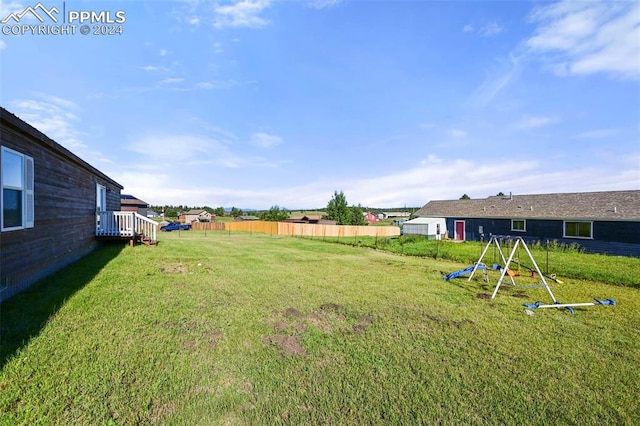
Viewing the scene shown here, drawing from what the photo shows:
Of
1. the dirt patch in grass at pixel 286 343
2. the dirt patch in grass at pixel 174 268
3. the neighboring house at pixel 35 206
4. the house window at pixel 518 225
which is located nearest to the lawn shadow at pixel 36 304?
the neighboring house at pixel 35 206

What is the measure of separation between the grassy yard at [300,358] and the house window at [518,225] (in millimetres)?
17653

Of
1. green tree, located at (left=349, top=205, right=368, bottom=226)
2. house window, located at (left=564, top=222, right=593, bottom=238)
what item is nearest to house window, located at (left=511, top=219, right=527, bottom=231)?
house window, located at (left=564, top=222, right=593, bottom=238)

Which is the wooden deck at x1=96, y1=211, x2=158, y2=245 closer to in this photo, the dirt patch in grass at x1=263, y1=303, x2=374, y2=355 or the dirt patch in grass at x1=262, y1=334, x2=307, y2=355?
the dirt patch in grass at x1=263, y1=303, x2=374, y2=355

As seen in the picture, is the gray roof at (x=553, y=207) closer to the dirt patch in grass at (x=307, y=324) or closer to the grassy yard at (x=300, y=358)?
the grassy yard at (x=300, y=358)

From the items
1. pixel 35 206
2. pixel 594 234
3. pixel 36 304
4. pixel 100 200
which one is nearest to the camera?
pixel 36 304

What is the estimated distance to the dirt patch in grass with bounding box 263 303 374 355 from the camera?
4297 millimetres

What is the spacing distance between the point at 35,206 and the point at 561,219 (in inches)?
1070

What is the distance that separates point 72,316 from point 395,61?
14.2 meters

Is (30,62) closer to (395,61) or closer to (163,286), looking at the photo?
(163,286)

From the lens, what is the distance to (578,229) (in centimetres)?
1922

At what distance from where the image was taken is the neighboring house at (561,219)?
56.7ft

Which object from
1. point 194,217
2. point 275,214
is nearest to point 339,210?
point 275,214

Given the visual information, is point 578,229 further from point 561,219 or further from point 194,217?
point 194,217

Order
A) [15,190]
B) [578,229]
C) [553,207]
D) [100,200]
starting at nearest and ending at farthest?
[15,190], [100,200], [578,229], [553,207]
